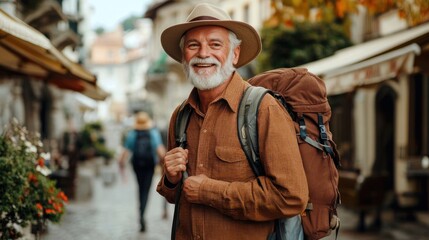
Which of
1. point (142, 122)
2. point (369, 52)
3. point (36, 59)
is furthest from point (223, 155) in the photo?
point (369, 52)

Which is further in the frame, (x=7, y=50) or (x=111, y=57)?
(x=111, y=57)

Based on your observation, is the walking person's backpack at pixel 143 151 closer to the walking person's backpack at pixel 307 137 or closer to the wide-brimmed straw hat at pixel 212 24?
the wide-brimmed straw hat at pixel 212 24

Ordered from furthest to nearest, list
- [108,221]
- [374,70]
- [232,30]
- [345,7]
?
[108,221] < [345,7] < [374,70] < [232,30]

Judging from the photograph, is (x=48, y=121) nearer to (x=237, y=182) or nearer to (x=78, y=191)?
(x=78, y=191)

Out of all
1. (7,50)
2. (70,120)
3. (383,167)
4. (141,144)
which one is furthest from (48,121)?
(7,50)

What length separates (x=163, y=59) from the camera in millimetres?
48938

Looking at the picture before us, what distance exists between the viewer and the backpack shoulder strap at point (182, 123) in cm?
356

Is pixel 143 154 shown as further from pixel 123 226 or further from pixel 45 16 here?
pixel 45 16

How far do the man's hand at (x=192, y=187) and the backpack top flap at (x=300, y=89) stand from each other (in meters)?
0.58

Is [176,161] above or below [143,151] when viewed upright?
above

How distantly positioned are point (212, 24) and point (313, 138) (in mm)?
697

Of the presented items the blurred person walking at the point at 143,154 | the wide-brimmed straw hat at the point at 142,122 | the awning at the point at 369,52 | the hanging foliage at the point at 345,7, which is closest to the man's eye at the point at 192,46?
the awning at the point at 369,52

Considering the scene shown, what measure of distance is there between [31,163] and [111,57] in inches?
4677

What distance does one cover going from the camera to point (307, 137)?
3.49 metres
